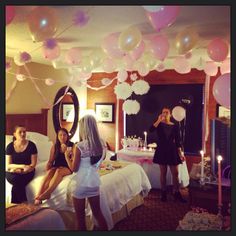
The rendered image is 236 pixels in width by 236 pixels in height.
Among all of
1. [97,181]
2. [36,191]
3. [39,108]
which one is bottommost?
[36,191]

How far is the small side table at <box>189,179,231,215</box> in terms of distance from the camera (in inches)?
84.3

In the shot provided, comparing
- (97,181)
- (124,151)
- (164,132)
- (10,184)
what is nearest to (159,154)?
(164,132)

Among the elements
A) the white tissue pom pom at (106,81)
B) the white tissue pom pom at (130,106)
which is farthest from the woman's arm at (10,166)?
the white tissue pom pom at (106,81)

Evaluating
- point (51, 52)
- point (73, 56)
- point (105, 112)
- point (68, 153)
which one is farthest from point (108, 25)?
point (105, 112)

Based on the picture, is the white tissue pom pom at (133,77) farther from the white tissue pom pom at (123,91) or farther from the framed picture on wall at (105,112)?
the framed picture on wall at (105,112)

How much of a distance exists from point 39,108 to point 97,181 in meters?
2.33

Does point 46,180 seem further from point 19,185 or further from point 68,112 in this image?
point 68,112

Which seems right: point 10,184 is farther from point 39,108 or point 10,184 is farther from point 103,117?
point 103,117

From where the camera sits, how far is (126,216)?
10.8ft

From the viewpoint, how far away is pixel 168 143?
3855mm

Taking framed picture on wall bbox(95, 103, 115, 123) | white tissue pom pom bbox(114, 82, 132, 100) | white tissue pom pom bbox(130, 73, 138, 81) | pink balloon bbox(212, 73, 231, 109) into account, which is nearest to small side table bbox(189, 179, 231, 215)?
pink balloon bbox(212, 73, 231, 109)

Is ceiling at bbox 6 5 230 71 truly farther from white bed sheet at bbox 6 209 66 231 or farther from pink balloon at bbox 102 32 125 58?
white bed sheet at bbox 6 209 66 231

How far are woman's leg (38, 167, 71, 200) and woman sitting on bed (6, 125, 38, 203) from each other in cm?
25

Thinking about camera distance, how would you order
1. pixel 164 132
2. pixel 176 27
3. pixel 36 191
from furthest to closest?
1. pixel 164 132
2. pixel 36 191
3. pixel 176 27
